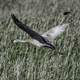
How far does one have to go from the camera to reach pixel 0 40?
8.97 m

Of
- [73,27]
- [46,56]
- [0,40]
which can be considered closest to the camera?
[46,56]

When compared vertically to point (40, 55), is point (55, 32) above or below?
above

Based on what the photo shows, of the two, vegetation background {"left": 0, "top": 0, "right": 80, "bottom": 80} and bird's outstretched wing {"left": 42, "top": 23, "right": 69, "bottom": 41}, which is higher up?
bird's outstretched wing {"left": 42, "top": 23, "right": 69, "bottom": 41}

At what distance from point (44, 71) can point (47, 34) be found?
0.56 metres

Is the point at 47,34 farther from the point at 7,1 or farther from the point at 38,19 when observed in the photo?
the point at 7,1

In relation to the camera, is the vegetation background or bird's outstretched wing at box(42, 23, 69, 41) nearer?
the vegetation background

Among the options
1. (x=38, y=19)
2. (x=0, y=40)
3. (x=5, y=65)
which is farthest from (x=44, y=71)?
(x=38, y=19)

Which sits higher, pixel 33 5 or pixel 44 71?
pixel 33 5

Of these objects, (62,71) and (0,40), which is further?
(0,40)

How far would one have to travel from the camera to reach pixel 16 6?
12602mm

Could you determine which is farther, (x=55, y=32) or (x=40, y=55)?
(x=40, y=55)

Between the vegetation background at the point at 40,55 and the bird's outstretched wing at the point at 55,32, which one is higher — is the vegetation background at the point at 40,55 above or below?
below

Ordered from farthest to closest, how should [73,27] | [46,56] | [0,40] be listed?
[73,27], [0,40], [46,56]

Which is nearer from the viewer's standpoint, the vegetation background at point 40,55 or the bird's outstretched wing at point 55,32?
the vegetation background at point 40,55
